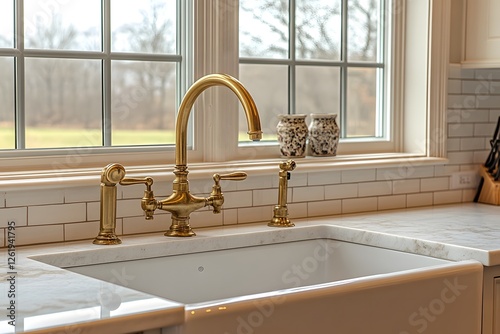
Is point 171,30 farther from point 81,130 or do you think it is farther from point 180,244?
point 180,244

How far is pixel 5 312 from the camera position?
5.64 ft

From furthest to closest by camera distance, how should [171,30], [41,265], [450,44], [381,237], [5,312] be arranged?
[450,44], [171,30], [381,237], [41,265], [5,312]

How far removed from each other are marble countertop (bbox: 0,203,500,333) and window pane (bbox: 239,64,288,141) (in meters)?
0.40

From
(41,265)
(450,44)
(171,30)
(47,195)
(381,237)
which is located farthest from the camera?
(450,44)

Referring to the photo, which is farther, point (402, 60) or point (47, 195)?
point (402, 60)

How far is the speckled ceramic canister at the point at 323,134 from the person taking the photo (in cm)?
322

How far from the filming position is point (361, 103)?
3.52 m

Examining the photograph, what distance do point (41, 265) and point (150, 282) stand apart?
42cm

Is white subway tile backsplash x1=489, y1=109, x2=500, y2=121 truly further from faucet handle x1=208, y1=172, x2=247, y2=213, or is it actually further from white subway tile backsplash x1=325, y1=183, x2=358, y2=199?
faucet handle x1=208, y1=172, x2=247, y2=213

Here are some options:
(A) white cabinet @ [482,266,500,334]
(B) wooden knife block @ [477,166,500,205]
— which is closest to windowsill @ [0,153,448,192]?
(B) wooden knife block @ [477,166,500,205]

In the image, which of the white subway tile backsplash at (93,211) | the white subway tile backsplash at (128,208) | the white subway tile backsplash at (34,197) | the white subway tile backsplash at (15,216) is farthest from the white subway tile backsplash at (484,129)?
the white subway tile backsplash at (15,216)

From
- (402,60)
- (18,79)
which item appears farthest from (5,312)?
(402,60)

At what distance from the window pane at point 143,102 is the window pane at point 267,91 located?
0.32 m

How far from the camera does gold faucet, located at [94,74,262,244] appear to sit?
2469mm
